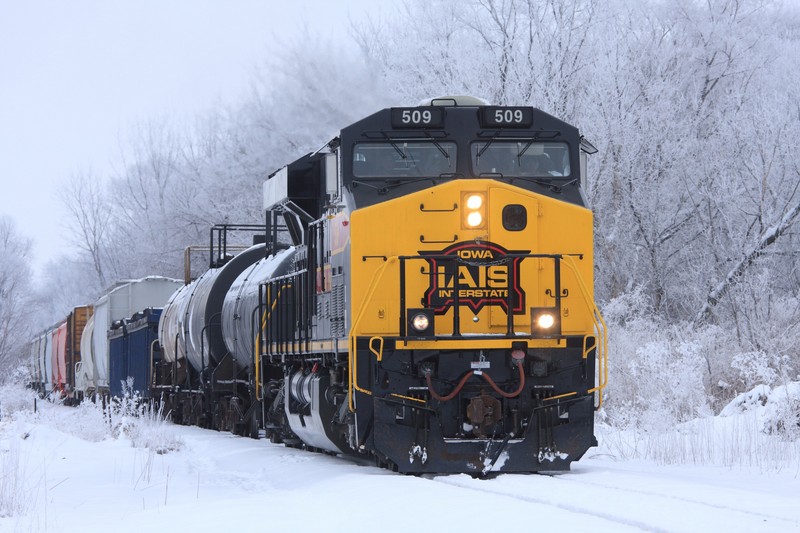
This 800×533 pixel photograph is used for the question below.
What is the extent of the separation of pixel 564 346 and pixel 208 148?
39.3 m

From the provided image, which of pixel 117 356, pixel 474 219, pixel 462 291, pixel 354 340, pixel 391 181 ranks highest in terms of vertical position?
pixel 391 181

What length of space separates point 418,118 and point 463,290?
177 centimetres

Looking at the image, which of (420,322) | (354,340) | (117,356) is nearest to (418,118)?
(420,322)

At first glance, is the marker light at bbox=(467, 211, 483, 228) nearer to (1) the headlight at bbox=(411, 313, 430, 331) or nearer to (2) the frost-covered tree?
(1) the headlight at bbox=(411, 313, 430, 331)

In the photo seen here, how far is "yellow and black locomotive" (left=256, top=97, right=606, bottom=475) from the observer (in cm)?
991

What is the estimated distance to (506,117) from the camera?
35.0 ft

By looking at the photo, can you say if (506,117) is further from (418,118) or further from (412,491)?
(412,491)

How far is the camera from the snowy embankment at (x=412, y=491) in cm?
664

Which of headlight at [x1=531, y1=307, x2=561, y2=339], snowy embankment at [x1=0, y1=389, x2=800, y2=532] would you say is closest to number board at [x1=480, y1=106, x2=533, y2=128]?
headlight at [x1=531, y1=307, x2=561, y2=339]

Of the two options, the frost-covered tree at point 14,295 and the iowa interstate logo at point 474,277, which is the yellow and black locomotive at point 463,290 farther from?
A: the frost-covered tree at point 14,295

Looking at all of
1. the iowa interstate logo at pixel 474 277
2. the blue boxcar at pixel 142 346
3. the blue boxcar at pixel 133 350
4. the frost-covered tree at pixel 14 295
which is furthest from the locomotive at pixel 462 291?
the frost-covered tree at pixel 14 295

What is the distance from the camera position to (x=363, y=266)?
10.2 metres

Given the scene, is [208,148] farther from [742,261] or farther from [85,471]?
[85,471]

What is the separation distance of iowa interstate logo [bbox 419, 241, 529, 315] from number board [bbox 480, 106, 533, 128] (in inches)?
48.5
